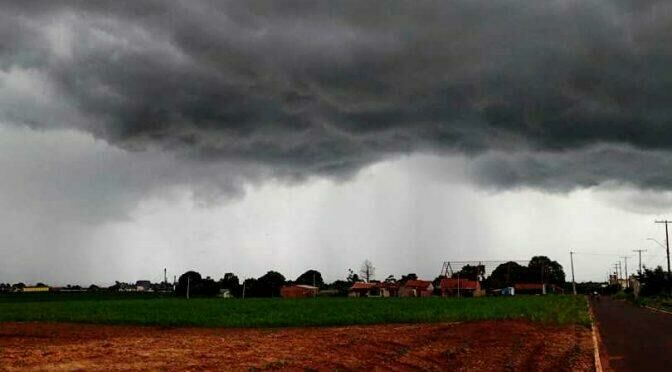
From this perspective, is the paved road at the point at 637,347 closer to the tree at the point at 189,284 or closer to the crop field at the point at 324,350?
the crop field at the point at 324,350

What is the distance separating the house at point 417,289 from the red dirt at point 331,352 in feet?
376

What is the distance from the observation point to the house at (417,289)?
142 m

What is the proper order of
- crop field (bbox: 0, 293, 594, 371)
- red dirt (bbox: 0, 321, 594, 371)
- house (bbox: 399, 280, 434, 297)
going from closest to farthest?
red dirt (bbox: 0, 321, 594, 371) < crop field (bbox: 0, 293, 594, 371) < house (bbox: 399, 280, 434, 297)

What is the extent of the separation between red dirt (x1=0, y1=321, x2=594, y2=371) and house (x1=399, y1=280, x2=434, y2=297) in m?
115

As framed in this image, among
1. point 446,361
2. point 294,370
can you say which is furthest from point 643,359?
point 294,370

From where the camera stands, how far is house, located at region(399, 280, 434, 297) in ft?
466

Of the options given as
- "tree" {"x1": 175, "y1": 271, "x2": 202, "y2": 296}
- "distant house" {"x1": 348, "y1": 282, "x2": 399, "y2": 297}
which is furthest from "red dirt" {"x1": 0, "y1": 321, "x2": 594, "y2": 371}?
"distant house" {"x1": 348, "y1": 282, "x2": 399, "y2": 297}

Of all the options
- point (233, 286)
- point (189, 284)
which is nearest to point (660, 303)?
point (233, 286)

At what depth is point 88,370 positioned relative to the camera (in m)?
16.1

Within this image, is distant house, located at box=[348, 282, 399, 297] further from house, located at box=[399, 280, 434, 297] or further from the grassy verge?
the grassy verge

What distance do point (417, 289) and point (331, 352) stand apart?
129 meters

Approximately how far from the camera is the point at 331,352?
20.2m

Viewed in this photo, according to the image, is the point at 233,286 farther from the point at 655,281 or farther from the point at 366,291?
the point at 655,281

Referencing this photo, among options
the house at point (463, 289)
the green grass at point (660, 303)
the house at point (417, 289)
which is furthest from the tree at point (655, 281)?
the house at point (417, 289)
